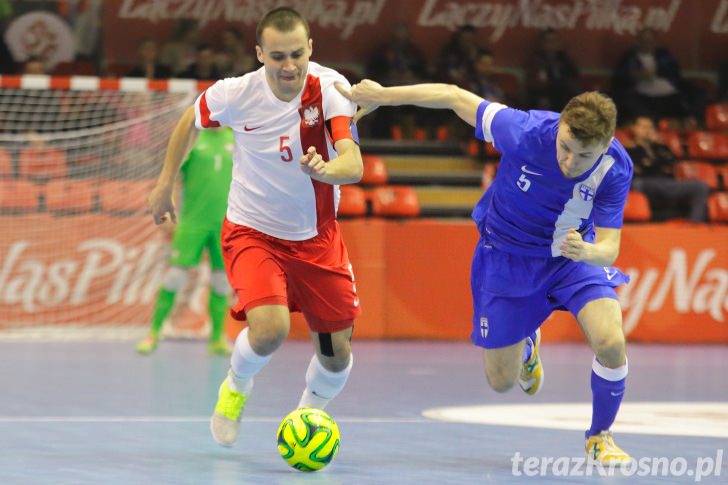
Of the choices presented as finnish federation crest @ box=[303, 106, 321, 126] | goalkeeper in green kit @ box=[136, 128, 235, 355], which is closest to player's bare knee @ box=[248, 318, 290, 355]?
finnish federation crest @ box=[303, 106, 321, 126]

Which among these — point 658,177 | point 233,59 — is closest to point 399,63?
point 233,59

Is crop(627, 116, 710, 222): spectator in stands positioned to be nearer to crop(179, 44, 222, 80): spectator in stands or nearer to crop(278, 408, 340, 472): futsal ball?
crop(179, 44, 222, 80): spectator in stands

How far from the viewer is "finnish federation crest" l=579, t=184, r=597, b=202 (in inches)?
251

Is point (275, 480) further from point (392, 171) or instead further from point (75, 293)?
point (392, 171)

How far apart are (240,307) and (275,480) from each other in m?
0.96

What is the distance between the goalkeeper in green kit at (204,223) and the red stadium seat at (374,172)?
312 centimetres

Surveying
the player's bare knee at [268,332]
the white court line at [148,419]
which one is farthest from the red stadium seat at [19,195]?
the player's bare knee at [268,332]

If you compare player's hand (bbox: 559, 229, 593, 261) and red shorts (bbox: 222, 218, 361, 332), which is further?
red shorts (bbox: 222, 218, 361, 332)

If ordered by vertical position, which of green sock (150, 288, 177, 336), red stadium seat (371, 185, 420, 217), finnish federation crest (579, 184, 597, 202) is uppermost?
finnish federation crest (579, 184, 597, 202)

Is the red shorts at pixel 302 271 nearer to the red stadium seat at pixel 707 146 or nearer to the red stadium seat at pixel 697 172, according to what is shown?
the red stadium seat at pixel 697 172

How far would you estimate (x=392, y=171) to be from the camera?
1563cm

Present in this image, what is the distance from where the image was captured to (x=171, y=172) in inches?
257

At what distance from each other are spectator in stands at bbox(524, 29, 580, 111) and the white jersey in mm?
9586

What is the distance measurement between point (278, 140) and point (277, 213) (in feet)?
1.11
